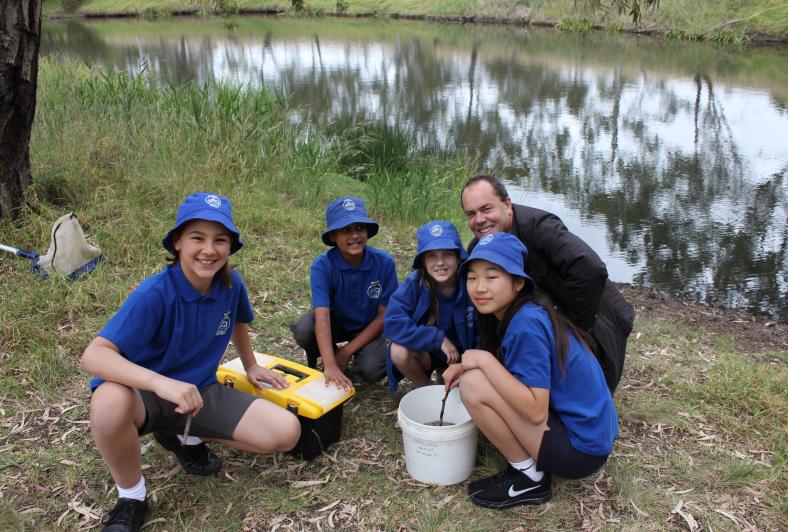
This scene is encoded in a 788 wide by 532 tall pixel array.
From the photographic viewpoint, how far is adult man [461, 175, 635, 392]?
8.53 feet

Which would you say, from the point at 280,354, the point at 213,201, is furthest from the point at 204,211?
the point at 280,354

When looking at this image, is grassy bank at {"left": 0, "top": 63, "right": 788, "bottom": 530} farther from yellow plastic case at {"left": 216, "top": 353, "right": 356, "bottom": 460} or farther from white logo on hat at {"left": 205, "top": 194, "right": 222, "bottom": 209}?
white logo on hat at {"left": 205, "top": 194, "right": 222, "bottom": 209}

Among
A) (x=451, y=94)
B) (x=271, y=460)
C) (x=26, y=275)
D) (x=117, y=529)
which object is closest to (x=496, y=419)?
(x=271, y=460)

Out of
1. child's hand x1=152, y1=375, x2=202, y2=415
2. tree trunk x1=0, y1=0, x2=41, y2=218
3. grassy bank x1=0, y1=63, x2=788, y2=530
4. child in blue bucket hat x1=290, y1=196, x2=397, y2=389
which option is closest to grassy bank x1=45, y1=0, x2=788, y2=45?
grassy bank x1=0, y1=63, x2=788, y2=530

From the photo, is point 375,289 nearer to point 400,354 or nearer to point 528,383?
point 400,354

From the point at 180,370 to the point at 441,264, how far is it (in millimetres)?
1116

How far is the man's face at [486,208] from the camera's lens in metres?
2.82

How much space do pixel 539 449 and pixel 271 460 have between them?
113cm

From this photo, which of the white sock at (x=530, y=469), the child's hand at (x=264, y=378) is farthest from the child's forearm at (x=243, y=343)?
the white sock at (x=530, y=469)

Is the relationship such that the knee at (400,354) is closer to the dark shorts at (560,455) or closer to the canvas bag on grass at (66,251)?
the dark shorts at (560,455)

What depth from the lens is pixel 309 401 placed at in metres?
2.75

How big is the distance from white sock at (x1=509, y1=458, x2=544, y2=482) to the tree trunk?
12.2 feet

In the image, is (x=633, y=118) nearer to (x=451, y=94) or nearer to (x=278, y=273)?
(x=451, y=94)

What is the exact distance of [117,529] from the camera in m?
2.32
